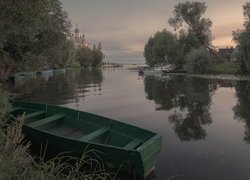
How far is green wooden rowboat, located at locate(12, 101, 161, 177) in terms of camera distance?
8.42 metres

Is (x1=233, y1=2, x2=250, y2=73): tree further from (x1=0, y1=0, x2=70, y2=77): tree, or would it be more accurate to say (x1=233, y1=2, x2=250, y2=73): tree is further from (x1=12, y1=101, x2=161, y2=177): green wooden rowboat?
(x1=12, y1=101, x2=161, y2=177): green wooden rowboat

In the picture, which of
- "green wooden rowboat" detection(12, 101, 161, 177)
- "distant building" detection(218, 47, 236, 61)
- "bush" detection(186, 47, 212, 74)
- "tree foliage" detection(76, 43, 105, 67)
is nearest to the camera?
"green wooden rowboat" detection(12, 101, 161, 177)

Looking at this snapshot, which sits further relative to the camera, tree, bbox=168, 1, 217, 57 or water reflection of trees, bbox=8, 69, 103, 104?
tree, bbox=168, 1, 217, 57

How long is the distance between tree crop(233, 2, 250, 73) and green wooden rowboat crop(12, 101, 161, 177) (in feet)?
138

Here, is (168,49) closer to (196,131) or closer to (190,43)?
(190,43)

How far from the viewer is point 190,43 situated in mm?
74562

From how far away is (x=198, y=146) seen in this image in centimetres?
1254

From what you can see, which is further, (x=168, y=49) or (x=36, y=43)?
(x=168, y=49)

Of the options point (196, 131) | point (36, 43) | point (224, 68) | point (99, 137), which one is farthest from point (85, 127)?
point (224, 68)

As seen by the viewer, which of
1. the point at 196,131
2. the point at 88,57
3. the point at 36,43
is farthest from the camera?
the point at 88,57

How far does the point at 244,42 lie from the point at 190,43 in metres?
26.1

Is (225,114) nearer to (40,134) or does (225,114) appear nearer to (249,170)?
(249,170)

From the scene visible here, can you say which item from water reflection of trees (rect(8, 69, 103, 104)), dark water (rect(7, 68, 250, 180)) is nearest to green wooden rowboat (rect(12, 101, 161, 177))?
dark water (rect(7, 68, 250, 180))

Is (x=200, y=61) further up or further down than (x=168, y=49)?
further down
